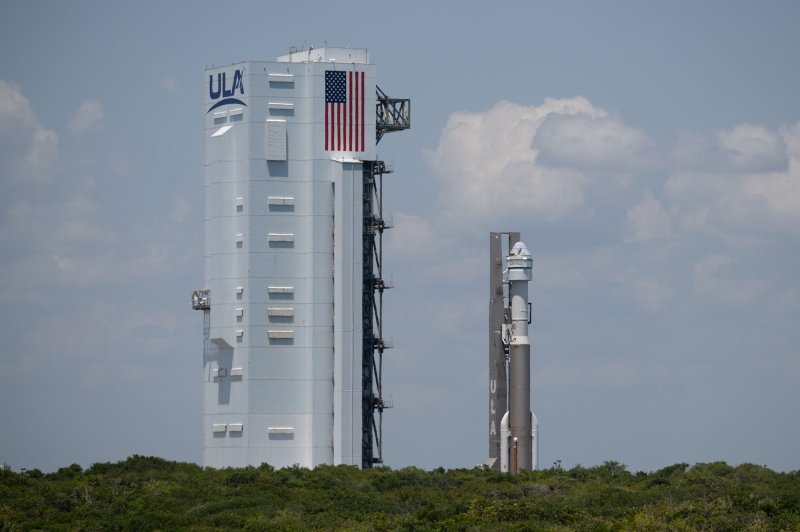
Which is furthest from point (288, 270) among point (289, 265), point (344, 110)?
point (344, 110)

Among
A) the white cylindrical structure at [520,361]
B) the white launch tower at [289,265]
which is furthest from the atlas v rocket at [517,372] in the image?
the white launch tower at [289,265]

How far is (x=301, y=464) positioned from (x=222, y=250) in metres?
13.3

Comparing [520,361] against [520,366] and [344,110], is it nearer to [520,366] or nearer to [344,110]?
[520,366]

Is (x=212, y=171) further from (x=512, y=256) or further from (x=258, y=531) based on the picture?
(x=258, y=531)

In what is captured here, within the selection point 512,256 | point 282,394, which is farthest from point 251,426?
point 512,256

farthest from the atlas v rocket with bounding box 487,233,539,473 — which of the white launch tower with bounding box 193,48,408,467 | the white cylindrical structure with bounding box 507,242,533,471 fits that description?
the white launch tower with bounding box 193,48,408,467

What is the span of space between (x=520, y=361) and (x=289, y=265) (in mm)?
14582

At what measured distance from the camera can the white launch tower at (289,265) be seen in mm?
104125

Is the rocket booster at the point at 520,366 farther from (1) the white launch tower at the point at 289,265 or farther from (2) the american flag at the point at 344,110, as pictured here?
(2) the american flag at the point at 344,110

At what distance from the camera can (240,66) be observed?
348 ft

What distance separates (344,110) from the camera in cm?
10631

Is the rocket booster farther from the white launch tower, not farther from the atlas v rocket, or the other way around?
the white launch tower

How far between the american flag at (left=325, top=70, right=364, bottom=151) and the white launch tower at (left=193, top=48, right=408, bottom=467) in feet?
0.19

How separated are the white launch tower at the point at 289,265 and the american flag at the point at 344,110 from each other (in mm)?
59
